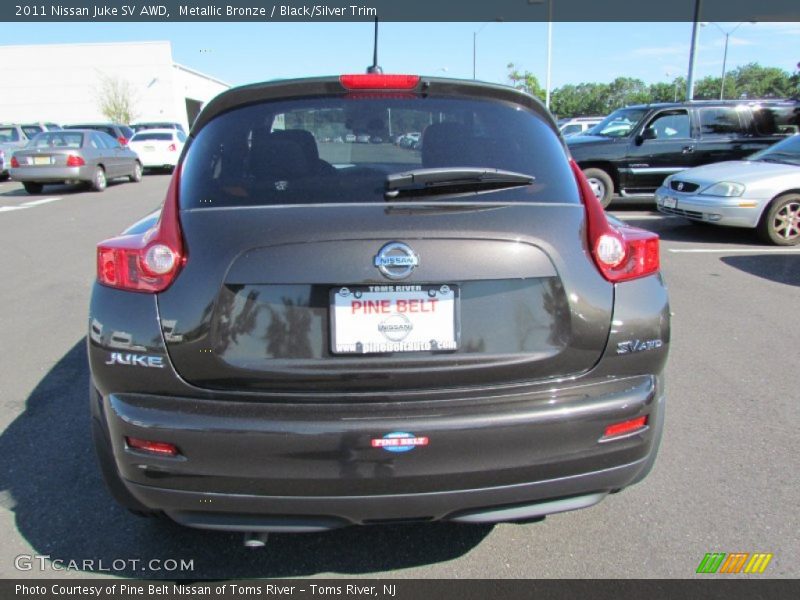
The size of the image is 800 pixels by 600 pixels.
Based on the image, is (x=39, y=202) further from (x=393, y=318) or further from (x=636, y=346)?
(x=636, y=346)

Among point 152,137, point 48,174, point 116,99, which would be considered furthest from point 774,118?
point 116,99

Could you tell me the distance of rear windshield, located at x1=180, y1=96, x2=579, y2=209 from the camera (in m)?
2.11

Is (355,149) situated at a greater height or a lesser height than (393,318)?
greater

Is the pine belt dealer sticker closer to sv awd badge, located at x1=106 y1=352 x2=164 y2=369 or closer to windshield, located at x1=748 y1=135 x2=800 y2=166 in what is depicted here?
sv awd badge, located at x1=106 y1=352 x2=164 y2=369

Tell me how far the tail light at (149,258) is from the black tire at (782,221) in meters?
8.38

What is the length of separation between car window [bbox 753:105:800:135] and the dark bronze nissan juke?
1136cm

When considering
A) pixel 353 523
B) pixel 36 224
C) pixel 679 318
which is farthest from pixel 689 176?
pixel 36 224

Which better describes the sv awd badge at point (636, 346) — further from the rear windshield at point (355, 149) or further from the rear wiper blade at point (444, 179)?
the rear wiper blade at point (444, 179)

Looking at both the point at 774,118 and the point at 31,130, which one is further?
the point at 31,130

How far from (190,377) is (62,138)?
52.3ft

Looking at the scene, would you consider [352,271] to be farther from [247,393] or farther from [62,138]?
[62,138]

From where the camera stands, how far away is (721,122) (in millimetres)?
11414

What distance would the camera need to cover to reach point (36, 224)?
34.3 feet

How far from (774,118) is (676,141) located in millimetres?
1894
